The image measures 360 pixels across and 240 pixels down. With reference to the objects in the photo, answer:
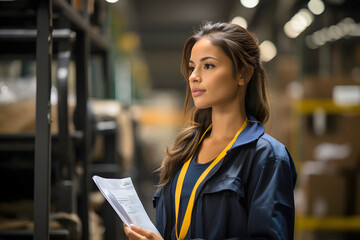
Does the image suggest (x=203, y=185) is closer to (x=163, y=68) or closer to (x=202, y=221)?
(x=202, y=221)

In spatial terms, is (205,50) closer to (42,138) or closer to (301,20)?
(42,138)

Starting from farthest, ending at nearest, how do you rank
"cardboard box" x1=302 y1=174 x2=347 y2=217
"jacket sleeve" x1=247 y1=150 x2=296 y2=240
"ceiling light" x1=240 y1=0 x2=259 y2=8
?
"ceiling light" x1=240 y1=0 x2=259 y2=8
"cardboard box" x1=302 y1=174 x2=347 y2=217
"jacket sleeve" x1=247 y1=150 x2=296 y2=240

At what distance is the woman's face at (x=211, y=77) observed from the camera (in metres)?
1.12

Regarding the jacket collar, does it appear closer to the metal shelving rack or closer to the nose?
the nose

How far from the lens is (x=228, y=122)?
46.3 inches

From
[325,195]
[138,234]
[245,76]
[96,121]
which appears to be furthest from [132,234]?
[325,195]

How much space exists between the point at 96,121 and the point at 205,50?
1.39 meters

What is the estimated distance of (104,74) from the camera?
2.84m

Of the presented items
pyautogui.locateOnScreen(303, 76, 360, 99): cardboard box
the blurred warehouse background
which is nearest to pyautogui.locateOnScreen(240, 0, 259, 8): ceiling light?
the blurred warehouse background

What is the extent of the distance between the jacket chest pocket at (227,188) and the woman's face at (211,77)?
0.73 feet

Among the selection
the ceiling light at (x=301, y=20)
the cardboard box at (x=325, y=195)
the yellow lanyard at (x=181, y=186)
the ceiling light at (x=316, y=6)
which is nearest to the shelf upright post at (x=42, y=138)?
the yellow lanyard at (x=181, y=186)

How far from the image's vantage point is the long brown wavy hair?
3.70 feet

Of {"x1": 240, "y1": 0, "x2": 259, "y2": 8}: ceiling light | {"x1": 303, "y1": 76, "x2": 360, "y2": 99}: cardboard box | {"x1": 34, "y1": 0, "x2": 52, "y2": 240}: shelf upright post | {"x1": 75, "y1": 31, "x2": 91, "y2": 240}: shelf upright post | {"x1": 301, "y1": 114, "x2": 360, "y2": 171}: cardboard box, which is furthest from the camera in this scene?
{"x1": 240, "y1": 0, "x2": 259, "y2": 8}: ceiling light

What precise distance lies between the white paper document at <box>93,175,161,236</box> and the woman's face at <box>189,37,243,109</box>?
31 cm
